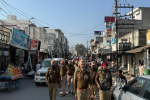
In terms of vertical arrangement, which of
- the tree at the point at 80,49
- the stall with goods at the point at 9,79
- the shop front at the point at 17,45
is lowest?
the stall with goods at the point at 9,79

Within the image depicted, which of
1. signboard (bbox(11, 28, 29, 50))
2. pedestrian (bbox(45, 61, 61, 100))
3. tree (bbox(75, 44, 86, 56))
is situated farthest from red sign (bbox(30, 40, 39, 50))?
tree (bbox(75, 44, 86, 56))

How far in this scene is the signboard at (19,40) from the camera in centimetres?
1475

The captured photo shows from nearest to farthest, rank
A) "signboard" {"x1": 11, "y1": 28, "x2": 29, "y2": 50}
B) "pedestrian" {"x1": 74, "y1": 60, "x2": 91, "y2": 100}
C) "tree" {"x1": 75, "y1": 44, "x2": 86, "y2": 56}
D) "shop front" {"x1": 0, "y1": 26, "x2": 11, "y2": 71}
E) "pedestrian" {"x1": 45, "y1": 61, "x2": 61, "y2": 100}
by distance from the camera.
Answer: "pedestrian" {"x1": 74, "y1": 60, "x2": 91, "y2": 100}, "pedestrian" {"x1": 45, "y1": 61, "x2": 61, "y2": 100}, "shop front" {"x1": 0, "y1": 26, "x2": 11, "y2": 71}, "signboard" {"x1": 11, "y1": 28, "x2": 29, "y2": 50}, "tree" {"x1": 75, "y1": 44, "x2": 86, "y2": 56}

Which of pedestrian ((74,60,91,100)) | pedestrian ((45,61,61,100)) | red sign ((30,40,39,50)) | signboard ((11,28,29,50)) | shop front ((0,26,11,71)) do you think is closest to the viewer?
pedestrian ((74,60,91,100))

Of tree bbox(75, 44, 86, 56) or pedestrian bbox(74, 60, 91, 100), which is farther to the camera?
tree bbox(75, 44, 86, 56)

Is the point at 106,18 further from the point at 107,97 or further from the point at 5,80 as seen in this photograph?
the point at 107,97

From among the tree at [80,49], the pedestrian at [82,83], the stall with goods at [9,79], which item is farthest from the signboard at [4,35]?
the tree at [80,49]

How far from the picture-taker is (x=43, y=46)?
4253cm

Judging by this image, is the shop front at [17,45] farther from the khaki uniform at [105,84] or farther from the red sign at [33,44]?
the khaki uniform at [105,84]

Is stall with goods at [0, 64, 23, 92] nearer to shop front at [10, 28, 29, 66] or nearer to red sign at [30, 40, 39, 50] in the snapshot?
shop front at [10, 28, 29, 66]

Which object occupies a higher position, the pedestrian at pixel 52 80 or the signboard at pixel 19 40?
the signboard at pixel 19 40

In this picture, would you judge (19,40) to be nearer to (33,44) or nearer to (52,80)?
(33,44)

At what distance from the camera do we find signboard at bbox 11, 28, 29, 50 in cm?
1475

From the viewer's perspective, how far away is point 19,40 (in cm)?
1598
